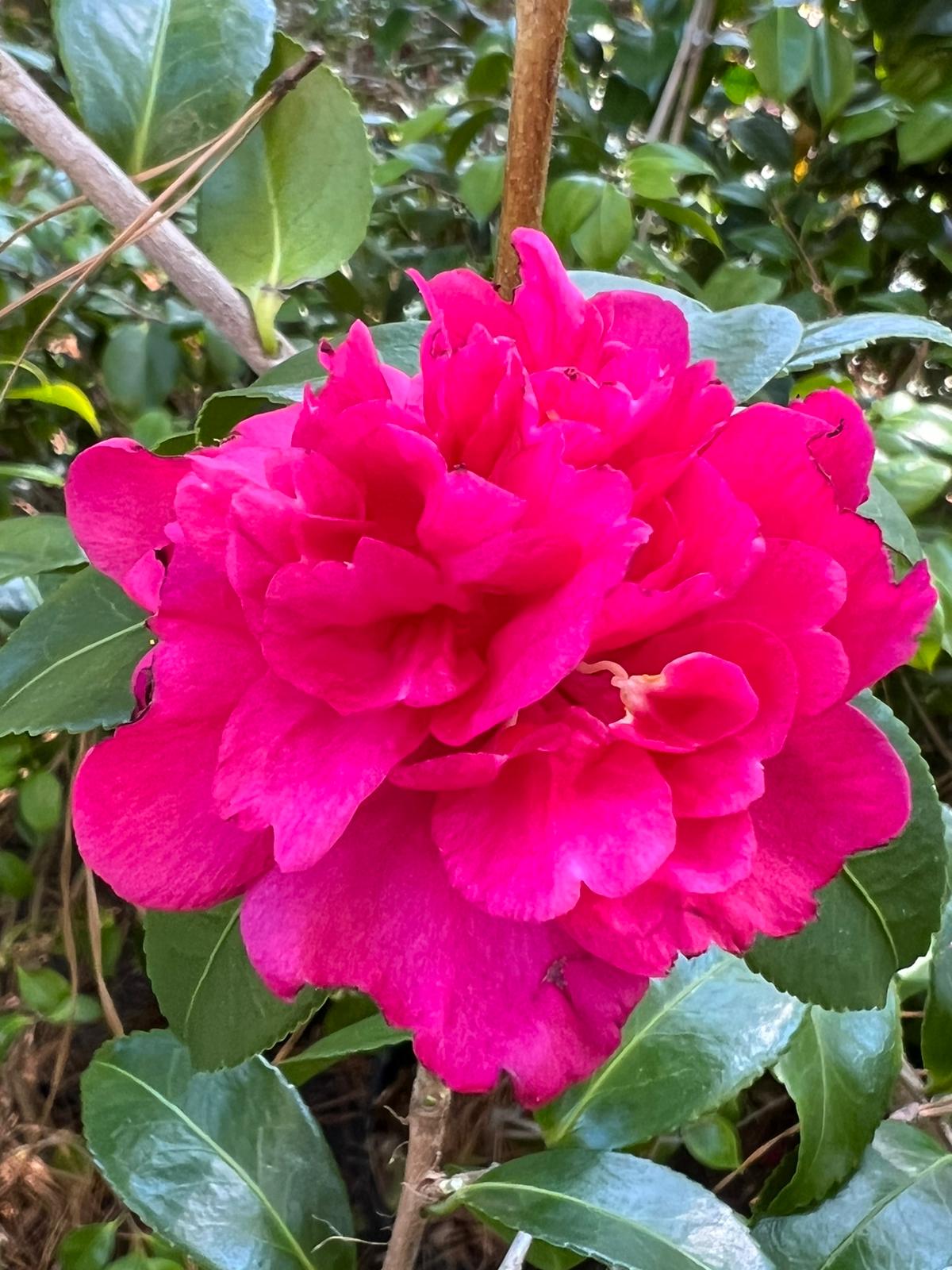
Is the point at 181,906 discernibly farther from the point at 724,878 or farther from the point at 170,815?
the point at 724,878

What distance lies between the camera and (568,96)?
2.82 feet

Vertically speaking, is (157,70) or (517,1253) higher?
(157,70)

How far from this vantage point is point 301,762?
0.82ft

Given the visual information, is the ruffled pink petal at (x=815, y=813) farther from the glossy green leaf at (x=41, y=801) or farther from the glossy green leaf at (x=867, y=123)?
the glossy green leaf at (x=867, y=123)

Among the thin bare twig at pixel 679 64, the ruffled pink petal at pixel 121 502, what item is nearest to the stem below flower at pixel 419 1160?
the ruffled pink petal at pixel 121 502

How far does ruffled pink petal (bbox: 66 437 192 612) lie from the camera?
1.04 ft

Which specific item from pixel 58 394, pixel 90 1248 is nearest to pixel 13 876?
pixel 90 1248

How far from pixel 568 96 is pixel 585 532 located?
77 centimetres

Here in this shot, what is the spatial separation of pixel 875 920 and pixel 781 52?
695 mm

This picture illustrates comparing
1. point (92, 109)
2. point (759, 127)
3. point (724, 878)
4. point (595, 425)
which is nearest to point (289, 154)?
point (92, 109)

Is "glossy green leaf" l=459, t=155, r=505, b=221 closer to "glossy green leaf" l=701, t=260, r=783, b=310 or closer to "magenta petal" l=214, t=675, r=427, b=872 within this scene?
"glossy green leaf" l=701, t=260, r=783, b=310

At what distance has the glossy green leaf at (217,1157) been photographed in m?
0.52

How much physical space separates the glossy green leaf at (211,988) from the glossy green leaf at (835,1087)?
1.05 ft

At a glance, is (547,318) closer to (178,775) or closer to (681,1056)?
(178,775)
